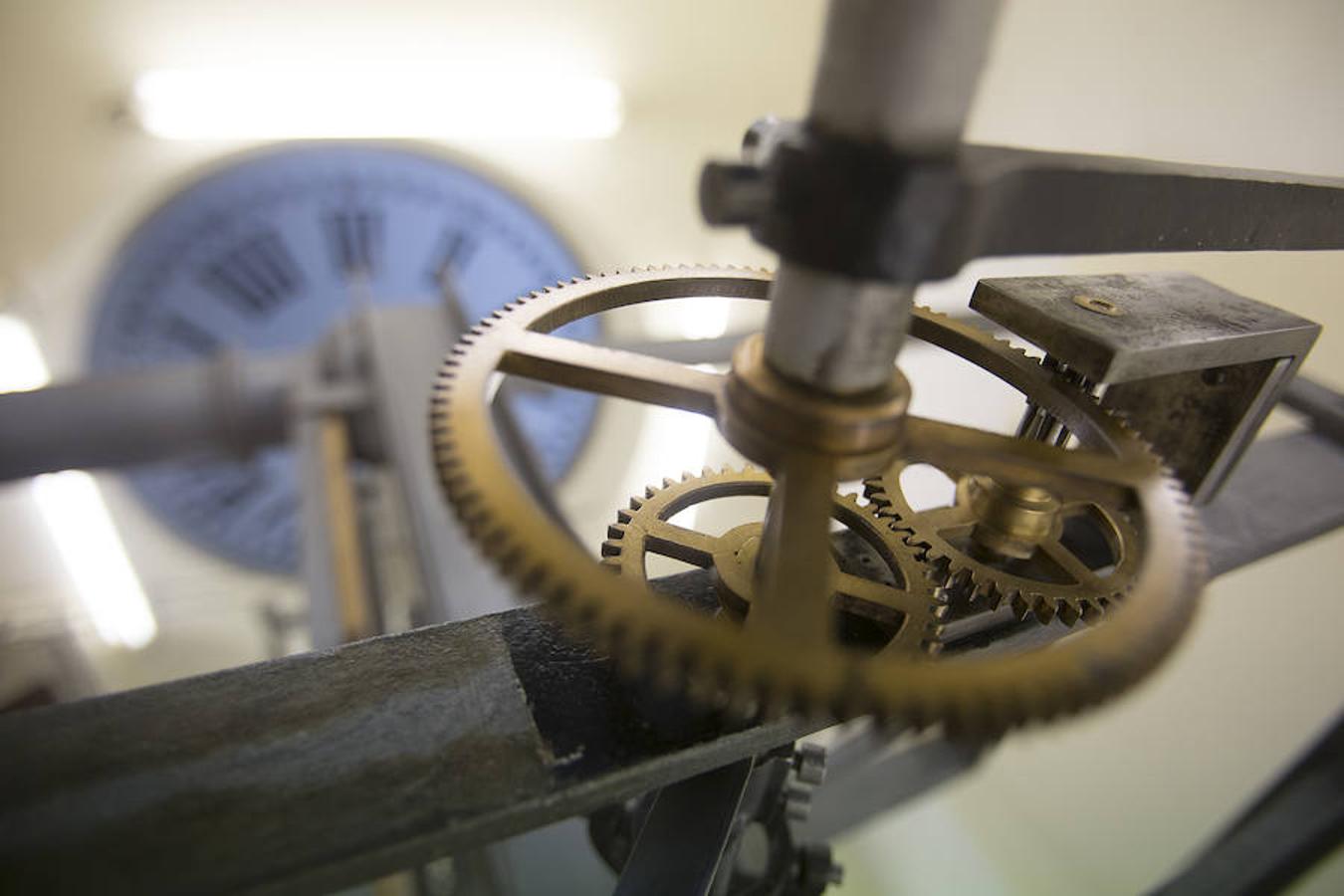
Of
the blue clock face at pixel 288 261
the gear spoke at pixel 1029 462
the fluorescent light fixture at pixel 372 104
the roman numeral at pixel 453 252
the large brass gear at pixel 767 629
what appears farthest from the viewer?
the roman numeral at pixel 453 252

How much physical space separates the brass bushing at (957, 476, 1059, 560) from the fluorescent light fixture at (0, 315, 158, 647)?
212 cm

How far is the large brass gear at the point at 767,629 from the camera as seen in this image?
0.31 m

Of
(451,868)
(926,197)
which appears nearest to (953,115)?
(926,197)

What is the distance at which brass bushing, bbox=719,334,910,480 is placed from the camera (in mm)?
406

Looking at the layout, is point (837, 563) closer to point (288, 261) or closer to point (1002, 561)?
point (1002, 561)

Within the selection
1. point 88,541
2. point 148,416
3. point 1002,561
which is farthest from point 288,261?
point 1002,561

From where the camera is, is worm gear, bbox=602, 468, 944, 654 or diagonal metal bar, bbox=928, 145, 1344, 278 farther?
worm gear, bbox=602, 468, 944, 654

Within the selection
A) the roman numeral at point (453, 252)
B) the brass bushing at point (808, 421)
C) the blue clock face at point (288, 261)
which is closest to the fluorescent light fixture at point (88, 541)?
the blue clock face at point (288, 261)

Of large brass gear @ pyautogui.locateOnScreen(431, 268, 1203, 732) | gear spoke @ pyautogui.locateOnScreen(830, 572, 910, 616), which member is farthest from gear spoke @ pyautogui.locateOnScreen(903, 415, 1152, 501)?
gear spoke @ pyautogui.locateOnScreen(830, 572, 910, 616)

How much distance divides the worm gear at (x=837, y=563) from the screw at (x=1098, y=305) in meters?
0.23

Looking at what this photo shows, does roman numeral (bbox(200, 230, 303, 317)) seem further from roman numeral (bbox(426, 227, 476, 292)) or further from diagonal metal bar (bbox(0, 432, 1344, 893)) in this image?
diagonal metal bar (bbox(0, 432, 1344, 893))

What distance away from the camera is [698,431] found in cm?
229

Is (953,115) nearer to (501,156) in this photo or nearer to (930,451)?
(930,451)

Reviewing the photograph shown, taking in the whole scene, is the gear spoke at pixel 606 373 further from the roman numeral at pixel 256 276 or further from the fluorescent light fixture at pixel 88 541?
the fluorescent light fixture at pixel 88 541
